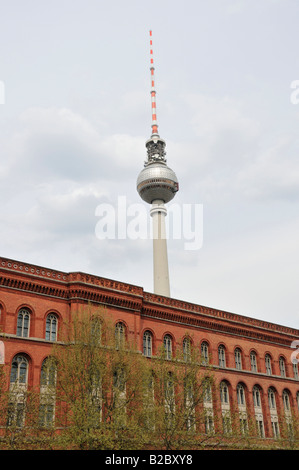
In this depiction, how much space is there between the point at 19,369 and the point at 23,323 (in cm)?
324

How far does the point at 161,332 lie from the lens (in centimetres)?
4741

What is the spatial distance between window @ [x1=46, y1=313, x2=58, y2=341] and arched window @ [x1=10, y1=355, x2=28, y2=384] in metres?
2.69

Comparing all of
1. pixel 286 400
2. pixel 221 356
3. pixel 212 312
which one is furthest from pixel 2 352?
pixel 286 400

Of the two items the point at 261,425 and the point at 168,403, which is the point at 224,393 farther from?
the point at 168,403

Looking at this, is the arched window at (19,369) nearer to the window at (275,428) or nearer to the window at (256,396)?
the window at (256,396)

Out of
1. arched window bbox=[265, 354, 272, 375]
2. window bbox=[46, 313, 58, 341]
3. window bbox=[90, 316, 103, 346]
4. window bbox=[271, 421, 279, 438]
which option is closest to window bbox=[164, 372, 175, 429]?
window bbox=[90, 316, 103, 346]

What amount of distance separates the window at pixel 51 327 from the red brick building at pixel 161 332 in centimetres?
7

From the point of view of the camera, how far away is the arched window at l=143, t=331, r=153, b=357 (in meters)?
45.5

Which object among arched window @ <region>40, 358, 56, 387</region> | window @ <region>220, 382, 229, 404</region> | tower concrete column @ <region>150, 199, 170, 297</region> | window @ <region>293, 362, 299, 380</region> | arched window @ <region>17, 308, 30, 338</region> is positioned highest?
tower concrete column @ <region>150, 199, 170, 297</region>

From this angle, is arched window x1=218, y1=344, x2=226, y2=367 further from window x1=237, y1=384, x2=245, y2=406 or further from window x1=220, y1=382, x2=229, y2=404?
window x1=237, y1=384, x2=245, y2=406

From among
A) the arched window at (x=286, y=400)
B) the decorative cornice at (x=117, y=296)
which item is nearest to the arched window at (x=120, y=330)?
the decorative cornice at (x=117, y=296)

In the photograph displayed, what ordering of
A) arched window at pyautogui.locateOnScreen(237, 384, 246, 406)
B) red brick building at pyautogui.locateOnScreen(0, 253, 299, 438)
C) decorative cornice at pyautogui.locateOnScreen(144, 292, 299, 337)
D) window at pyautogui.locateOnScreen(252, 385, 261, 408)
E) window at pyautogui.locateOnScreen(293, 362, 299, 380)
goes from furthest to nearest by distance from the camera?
window at pyautogui.locateOnScreen(293, 362, 299, 380) < window at pyautogui.locateOnScreen(252, 385, 261, 408) < arched window at pyautogui.locateOnScreen(237, 384, 246, 406) < decorative cornice at pyautogui.locateOnScreen(144, 292, 299, 337) < red brick building at pyautogui.locateOnScreen(0, 253, 299, 438)

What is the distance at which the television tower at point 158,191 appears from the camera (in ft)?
263

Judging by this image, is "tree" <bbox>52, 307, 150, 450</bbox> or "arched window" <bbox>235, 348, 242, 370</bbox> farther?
"arched window" <bbox>235, 348, 242, 370</bbox>
